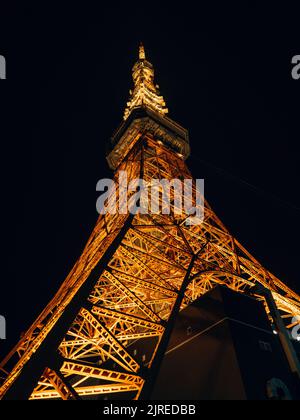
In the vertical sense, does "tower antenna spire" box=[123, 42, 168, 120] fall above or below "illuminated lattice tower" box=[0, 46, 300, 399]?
above

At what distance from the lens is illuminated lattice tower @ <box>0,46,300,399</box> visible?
575 cm

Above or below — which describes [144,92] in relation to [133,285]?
above

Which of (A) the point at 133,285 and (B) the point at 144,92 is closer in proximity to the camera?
(A) the point at 133,285

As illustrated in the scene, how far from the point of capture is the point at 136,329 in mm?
12750

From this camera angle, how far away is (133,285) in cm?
1013

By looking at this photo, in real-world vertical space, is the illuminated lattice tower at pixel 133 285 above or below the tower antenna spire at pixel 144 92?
below

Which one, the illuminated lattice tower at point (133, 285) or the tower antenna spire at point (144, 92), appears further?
the tower antenna spire at point (144, 92)

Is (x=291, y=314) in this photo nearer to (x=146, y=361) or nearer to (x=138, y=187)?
(x=146, y=361)

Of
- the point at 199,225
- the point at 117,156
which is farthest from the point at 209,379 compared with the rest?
the point at 117,156

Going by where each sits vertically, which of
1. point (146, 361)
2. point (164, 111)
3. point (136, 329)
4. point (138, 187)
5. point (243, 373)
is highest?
point (164, 111)

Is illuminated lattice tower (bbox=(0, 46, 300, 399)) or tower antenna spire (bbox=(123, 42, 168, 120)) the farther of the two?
tower antenna spire (bbox=(123, 42, 168, 120))

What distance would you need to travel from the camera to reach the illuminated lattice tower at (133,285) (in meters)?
5.75
